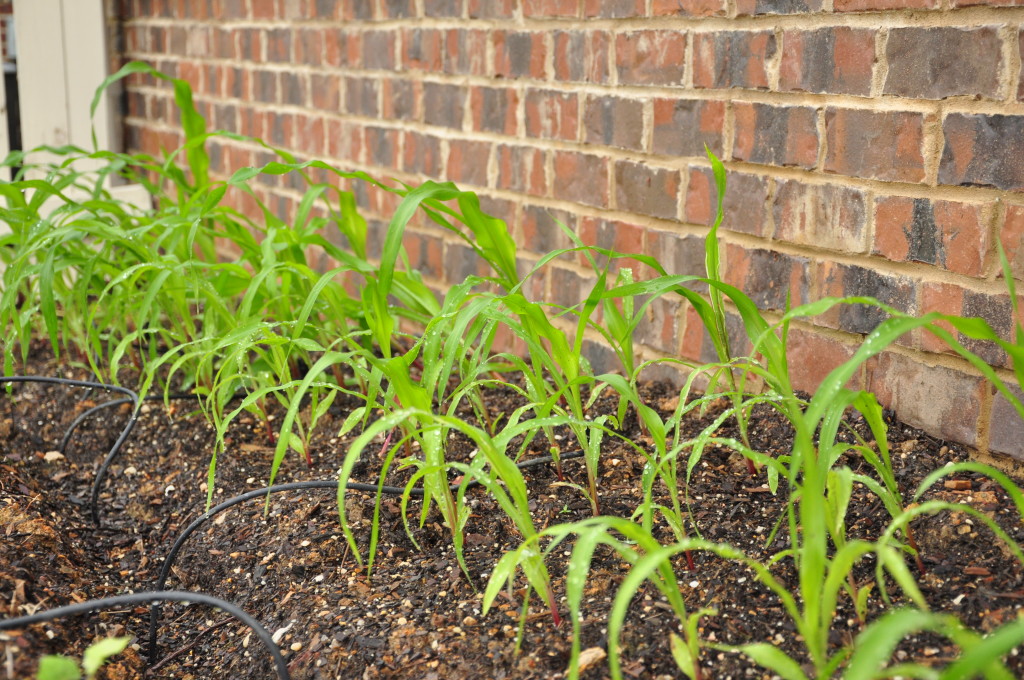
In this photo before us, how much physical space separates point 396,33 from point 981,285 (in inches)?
63.5

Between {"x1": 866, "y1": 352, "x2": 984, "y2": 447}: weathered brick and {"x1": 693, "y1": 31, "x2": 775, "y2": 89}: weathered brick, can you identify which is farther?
{"x1": 693, "y1": 31, "x2": 775, "y2": 89}: weathered brick

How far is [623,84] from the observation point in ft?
6.23

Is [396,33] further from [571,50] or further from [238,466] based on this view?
[238,466]

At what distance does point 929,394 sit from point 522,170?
3.41 feet

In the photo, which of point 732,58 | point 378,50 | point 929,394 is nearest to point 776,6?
point 732,58

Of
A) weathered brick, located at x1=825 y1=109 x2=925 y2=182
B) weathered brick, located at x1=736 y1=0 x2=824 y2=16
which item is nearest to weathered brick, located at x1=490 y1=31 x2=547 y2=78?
weathered brick, located at x1=736 y1=0 x2=824 y2=16

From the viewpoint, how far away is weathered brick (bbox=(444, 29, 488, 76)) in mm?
2229

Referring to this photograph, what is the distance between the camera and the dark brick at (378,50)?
251 cm

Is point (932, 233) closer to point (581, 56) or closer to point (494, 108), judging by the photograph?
point (581, 56)

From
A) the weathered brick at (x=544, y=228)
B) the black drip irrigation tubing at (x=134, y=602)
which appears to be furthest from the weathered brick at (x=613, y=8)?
the black drip irrigation tubing at (x=134, y=602)

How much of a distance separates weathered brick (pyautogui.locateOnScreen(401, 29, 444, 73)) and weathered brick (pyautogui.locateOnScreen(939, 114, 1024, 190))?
132 cm

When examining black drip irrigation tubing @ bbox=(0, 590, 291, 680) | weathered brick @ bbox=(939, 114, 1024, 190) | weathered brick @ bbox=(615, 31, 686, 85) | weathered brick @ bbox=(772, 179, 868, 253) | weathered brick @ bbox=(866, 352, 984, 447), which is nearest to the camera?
black drip irrigation tubing @ bbox=(0, 590, 291, 680)

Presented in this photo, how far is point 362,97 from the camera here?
264 centimetres

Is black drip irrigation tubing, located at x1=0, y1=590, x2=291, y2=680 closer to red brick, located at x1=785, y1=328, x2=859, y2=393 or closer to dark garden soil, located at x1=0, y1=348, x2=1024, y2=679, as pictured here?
dark garden soil, located at x1=0, y1=348, x2=1024, y2=679
